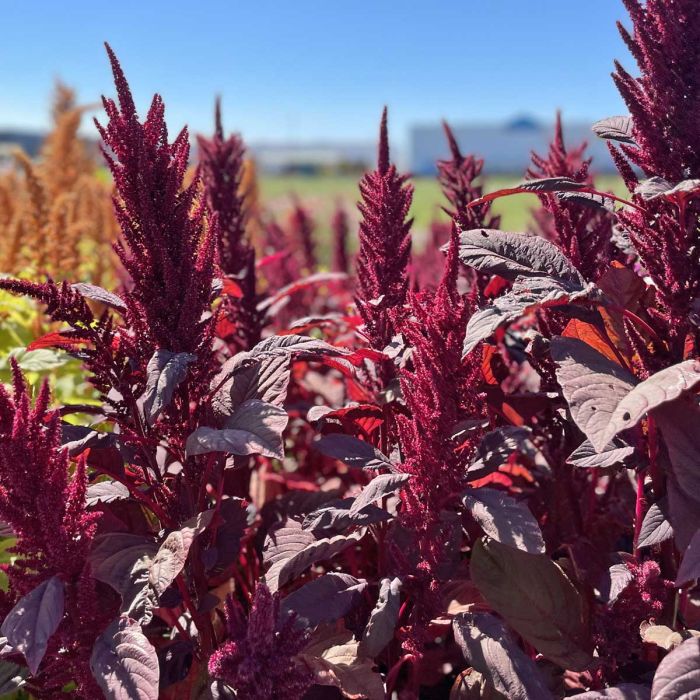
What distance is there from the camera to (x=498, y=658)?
1041 millimetres

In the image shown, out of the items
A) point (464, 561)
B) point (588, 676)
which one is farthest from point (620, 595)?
point (464, 561)

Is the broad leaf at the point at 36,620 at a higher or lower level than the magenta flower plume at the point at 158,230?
lower

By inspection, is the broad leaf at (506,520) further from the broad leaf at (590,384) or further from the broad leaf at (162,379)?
the broad leaf at (162,379)

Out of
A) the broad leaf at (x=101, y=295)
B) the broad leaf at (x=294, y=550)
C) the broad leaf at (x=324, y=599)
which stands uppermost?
the broad leaf at (x=101, y=295)

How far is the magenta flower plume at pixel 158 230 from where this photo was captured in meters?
1.08

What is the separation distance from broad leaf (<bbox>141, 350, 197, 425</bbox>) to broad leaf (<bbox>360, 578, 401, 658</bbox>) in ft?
1.51

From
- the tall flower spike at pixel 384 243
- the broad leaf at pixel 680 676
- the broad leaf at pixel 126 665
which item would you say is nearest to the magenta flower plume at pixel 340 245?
the tall flower spike at pixel 384 243

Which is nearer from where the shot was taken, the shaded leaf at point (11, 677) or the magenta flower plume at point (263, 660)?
the magenta flower plume at point (263, 660)

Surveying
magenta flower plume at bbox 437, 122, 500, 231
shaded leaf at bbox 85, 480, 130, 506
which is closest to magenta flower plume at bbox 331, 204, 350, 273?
magenta flower plume at bbox 437, 122, 500, 231

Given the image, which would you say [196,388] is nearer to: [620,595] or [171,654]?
[171,654]

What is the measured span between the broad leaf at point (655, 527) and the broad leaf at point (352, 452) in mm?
419

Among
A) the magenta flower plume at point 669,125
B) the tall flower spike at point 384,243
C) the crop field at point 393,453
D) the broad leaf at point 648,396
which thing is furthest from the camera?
the tall flower spike at point 384,243

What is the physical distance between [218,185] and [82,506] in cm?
116

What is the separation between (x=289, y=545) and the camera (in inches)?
48.4
